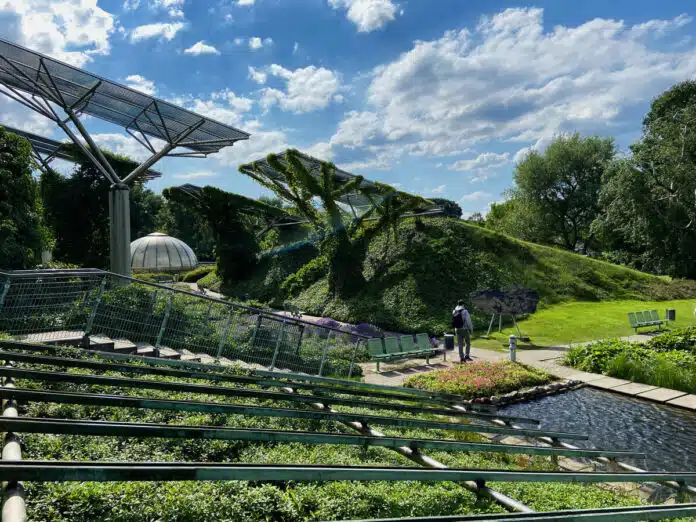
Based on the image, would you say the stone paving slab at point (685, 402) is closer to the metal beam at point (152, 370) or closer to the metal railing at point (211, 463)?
the metal beam at point (152, 370)

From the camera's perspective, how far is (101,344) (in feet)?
26.3

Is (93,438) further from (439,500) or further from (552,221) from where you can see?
(552,221)

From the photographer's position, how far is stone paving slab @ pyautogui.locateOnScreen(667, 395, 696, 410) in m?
10.8

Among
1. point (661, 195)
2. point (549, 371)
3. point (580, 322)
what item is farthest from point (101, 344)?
point (661, 195)

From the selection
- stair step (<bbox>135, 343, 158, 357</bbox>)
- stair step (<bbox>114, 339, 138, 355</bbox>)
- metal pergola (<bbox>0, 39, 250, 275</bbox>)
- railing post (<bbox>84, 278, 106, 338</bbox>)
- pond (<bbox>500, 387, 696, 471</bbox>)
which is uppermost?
metal pergola (<bbox>0, 39, 250, 275</bbox>)

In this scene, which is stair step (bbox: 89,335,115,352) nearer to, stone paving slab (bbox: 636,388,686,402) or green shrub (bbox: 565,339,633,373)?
stone paving slab (bbox: 636,388,686,402)

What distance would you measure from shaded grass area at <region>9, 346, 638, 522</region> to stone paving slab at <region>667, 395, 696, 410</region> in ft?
22.8

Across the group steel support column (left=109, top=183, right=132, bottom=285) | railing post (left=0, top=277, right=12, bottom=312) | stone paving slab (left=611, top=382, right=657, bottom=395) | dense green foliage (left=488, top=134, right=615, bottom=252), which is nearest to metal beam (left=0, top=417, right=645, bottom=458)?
railing post (left=0, top=277, right=12, bottom=312)

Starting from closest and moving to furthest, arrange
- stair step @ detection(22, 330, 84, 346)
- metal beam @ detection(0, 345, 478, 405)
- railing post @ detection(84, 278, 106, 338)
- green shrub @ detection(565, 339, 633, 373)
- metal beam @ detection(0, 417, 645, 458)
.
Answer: metal beam @ detection(0, 417, 645, 458) < metal beam @ detection(0, 345, 478, 405) < stair step @ detection(22, 330, 84, 346) < railing post @ detection(84, 278, 106, 338) < green shrub @ detection(565, 339, 633, 373)

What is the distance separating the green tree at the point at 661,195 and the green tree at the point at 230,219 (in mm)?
23991

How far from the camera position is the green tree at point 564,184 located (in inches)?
1791

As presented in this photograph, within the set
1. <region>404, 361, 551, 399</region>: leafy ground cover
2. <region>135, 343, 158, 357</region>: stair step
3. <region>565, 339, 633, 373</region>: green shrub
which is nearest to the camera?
<region>135, 343, 158, 357</region>: stair step

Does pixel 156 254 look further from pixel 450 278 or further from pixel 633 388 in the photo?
pixel 633 388

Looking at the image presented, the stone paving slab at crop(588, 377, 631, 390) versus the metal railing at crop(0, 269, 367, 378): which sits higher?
the metal railing at crop(0, 269, 367, 378)
